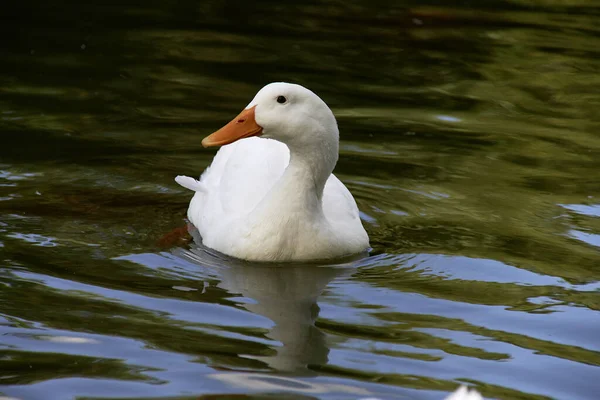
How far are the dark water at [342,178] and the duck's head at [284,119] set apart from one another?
0.80 meters

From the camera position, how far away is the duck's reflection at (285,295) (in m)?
5.26

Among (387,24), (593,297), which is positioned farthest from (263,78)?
(593,297)

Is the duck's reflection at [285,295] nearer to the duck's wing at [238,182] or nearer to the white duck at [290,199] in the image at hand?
the white duck at [290,199]

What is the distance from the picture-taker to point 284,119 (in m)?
6.59

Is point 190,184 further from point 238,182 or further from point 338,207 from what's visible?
point 338,207

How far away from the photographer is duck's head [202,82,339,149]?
6.58 m

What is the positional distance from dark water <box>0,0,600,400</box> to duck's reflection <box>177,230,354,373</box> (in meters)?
0.02

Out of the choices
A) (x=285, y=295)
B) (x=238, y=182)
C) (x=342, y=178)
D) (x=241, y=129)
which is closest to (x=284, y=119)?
(x=241, y=129)

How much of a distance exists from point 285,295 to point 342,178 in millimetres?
2566

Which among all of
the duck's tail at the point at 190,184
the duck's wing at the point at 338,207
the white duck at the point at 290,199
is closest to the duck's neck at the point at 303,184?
the white duck at the point at 290,199

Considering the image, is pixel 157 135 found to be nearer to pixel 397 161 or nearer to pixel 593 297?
pixel 397 161

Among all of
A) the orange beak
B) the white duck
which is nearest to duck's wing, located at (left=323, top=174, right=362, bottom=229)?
the white duck

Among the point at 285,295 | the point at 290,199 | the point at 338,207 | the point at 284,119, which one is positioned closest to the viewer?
the point at 285,295

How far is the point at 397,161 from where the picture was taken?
8.98m
